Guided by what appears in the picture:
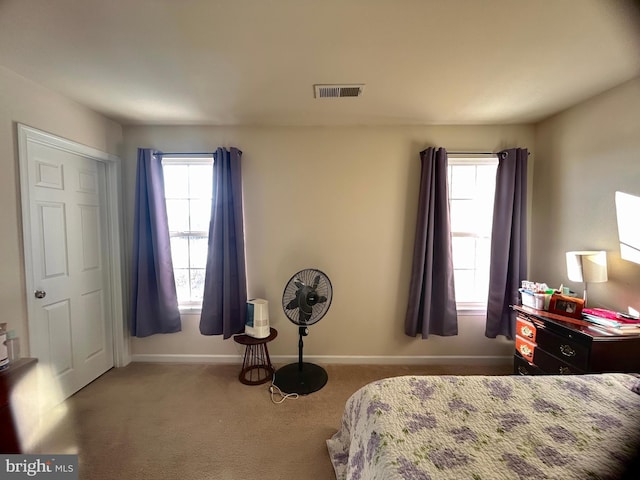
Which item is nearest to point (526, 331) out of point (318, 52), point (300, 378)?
point (300, 378)

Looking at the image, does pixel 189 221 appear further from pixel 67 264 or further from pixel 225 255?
pixel 67 264

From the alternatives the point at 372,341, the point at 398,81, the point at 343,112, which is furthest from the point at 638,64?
the point at 372,341

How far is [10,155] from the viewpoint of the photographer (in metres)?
1.48

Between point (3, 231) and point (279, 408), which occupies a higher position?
point (3, 231)

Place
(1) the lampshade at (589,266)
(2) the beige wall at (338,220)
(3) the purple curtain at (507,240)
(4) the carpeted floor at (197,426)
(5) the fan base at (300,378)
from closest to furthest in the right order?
(4) the carpeted floor at (197,426)
(1) the lampshade at (589,266)
(5) the fan base at (300,378)
(3) the purple curtain at (507,240)
(2) the beige wall at (338,220)

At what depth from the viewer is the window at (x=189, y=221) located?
241 centimetres

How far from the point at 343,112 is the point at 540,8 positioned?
48.7 inches

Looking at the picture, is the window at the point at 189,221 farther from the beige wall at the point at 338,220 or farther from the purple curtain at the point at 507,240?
the purple curtain at the point at 507,240

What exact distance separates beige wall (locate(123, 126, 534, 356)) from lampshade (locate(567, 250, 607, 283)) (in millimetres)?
922

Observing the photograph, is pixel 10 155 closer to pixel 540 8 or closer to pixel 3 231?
pixel 3 231

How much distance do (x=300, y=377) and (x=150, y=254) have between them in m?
1.82

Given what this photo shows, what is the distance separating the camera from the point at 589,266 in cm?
165

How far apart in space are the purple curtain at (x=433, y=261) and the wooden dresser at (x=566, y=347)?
1.70 ft

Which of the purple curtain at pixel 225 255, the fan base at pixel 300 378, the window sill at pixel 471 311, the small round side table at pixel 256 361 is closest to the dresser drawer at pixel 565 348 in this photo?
the window sill at pixel 471 311
